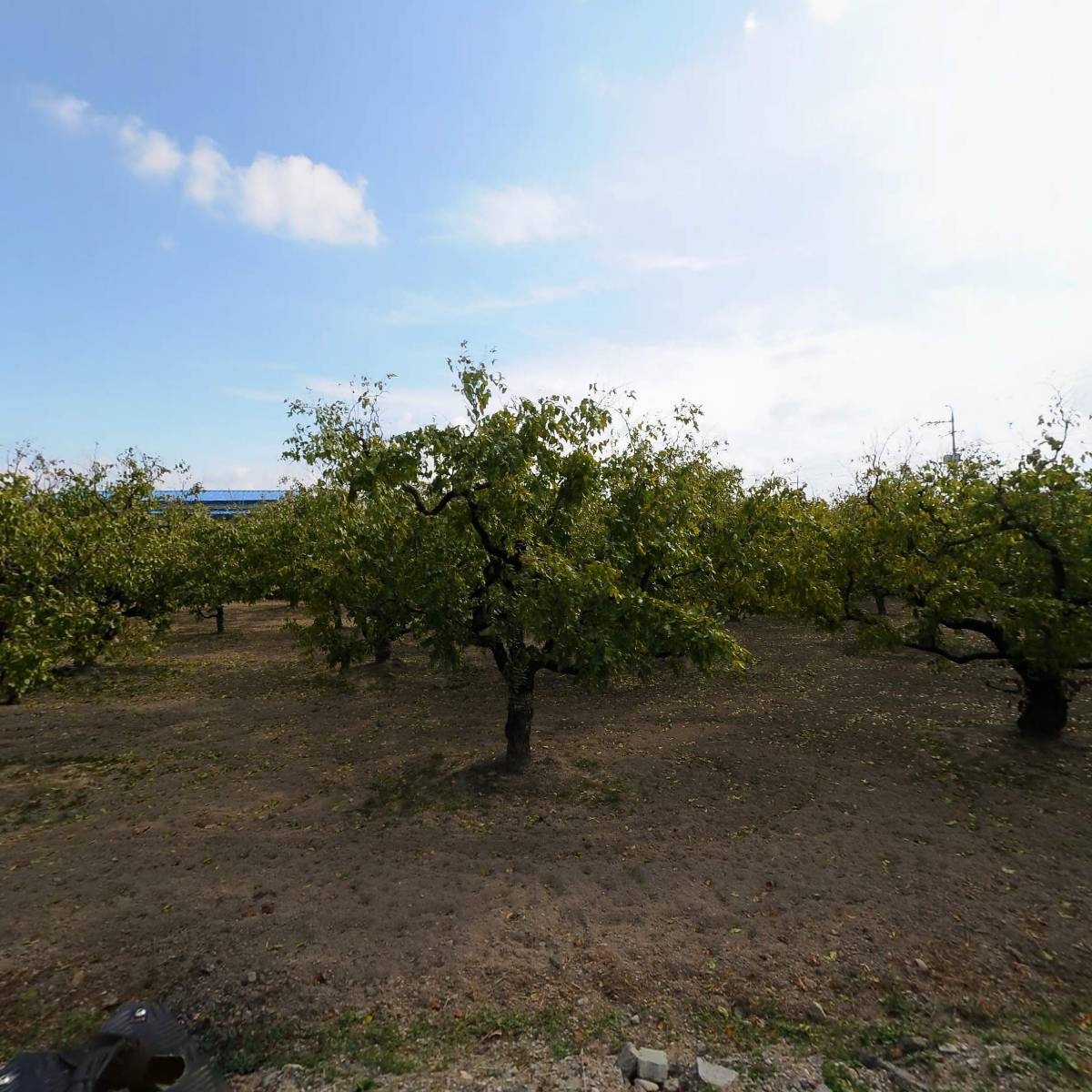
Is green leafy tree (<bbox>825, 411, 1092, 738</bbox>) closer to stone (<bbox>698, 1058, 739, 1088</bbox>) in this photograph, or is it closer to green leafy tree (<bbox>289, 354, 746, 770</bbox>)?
green leafy tree (<bbox>289, 354, 746, 770</bbox>)

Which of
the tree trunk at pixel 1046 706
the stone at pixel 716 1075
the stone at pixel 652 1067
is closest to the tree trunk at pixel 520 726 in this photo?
the stone at pixel 652 1067

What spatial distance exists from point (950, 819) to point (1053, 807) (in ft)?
6.05

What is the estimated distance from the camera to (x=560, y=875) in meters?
7.79

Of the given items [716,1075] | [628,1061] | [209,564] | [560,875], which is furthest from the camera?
[209,564]

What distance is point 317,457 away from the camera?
57.7ft

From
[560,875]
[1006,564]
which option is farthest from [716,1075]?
[1006,564]

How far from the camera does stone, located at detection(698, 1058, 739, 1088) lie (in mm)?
4695

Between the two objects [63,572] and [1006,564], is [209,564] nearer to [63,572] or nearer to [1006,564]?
[63,572]

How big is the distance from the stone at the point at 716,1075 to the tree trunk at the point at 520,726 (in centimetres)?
646

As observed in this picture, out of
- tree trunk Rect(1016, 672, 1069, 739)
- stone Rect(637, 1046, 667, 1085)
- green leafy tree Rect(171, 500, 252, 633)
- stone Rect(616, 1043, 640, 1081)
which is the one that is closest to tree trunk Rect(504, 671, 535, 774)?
stone Rect(616, 1043, 640, 1081)

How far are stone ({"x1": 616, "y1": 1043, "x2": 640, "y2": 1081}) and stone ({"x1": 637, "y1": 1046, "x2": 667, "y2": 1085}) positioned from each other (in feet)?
0.14

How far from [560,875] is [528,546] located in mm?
4633

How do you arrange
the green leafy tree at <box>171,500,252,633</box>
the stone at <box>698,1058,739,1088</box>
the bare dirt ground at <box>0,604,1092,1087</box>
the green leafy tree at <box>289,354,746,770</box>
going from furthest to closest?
the green leafy tree at <box>171,500,252,633</box> → the green leafy tree at <box>289,354,746,770</box> → the bare dirt ground at <box>0,604,1092,1087</box> → the stone at <box>698,1058,739,1088</box>

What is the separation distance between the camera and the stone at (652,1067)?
15.5 ft
